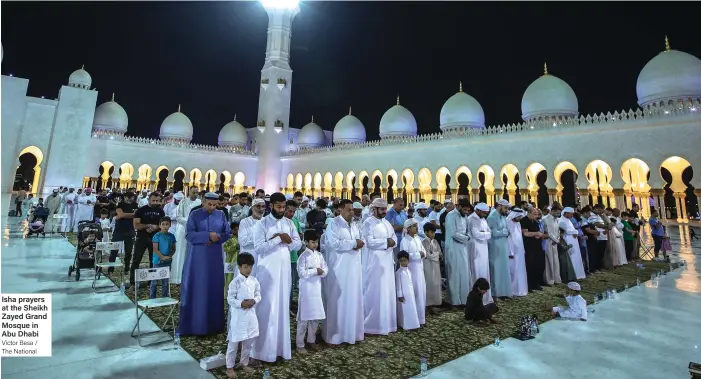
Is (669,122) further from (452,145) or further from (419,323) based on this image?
(419,323)

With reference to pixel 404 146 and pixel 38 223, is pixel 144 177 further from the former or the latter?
pixel 404 146

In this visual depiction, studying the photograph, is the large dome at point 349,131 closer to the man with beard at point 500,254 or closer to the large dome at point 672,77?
the large dome at point 672,77

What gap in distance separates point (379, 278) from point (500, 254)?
2341mm

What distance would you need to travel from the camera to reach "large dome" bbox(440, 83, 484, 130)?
18.0 meters

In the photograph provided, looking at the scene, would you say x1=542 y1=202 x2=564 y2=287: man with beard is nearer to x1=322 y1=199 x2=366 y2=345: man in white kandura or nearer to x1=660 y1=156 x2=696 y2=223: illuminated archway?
x1=322 y1=199 x2=366 y2=345: man in white kandura

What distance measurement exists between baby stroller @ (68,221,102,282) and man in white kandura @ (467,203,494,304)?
4.92 metres

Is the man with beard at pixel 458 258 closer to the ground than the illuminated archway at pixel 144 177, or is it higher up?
closer to the ground

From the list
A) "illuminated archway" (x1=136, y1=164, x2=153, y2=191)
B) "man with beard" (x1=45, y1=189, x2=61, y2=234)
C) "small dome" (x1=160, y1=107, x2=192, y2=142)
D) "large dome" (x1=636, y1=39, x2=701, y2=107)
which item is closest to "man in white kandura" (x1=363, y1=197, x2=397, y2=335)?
"man with beard" (x1=45, y1=189, x2=61, y2=234)

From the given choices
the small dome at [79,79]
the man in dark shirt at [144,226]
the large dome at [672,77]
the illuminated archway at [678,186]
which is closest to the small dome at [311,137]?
the small dome at [79,79]

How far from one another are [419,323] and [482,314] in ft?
2.26

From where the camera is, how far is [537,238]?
5.58 meters

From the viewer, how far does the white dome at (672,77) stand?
12.8m

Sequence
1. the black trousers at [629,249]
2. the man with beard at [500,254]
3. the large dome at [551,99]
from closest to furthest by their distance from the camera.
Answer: the man with beard at [500,254] → the black trousers at [629,249] → the large dome at [551,99]

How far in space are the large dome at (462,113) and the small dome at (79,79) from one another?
62.9 ft
